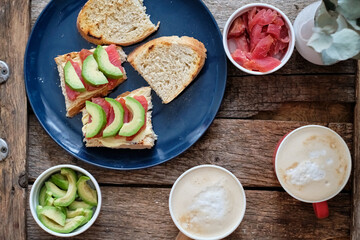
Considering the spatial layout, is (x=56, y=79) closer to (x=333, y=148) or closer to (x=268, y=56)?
(x=268, y=56)

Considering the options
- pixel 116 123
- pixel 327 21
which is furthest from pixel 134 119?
pixel 327 21

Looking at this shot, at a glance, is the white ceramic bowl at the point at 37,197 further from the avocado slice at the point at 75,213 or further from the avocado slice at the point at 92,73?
the avocado slice at the point at 92,73

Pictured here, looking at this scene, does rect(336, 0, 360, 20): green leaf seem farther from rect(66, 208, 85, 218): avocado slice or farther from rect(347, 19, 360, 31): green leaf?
rect(66, 208, 85, 218): avocado slice

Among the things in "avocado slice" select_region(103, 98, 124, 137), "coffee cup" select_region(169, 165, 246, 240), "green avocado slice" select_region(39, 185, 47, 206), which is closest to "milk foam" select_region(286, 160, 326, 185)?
"coffee cup" select_region(169, 165, 246, 240)

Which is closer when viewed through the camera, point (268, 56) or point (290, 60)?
point (268, 56)

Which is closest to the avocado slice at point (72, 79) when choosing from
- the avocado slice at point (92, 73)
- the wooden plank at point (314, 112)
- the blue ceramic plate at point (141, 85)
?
the avocado slice at point (92, 73)

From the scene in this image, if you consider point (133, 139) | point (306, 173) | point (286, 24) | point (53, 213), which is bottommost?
point (306, 173)

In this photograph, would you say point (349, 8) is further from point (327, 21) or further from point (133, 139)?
point (133, 139)

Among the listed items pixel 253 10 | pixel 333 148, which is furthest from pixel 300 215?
pixel 253 10
